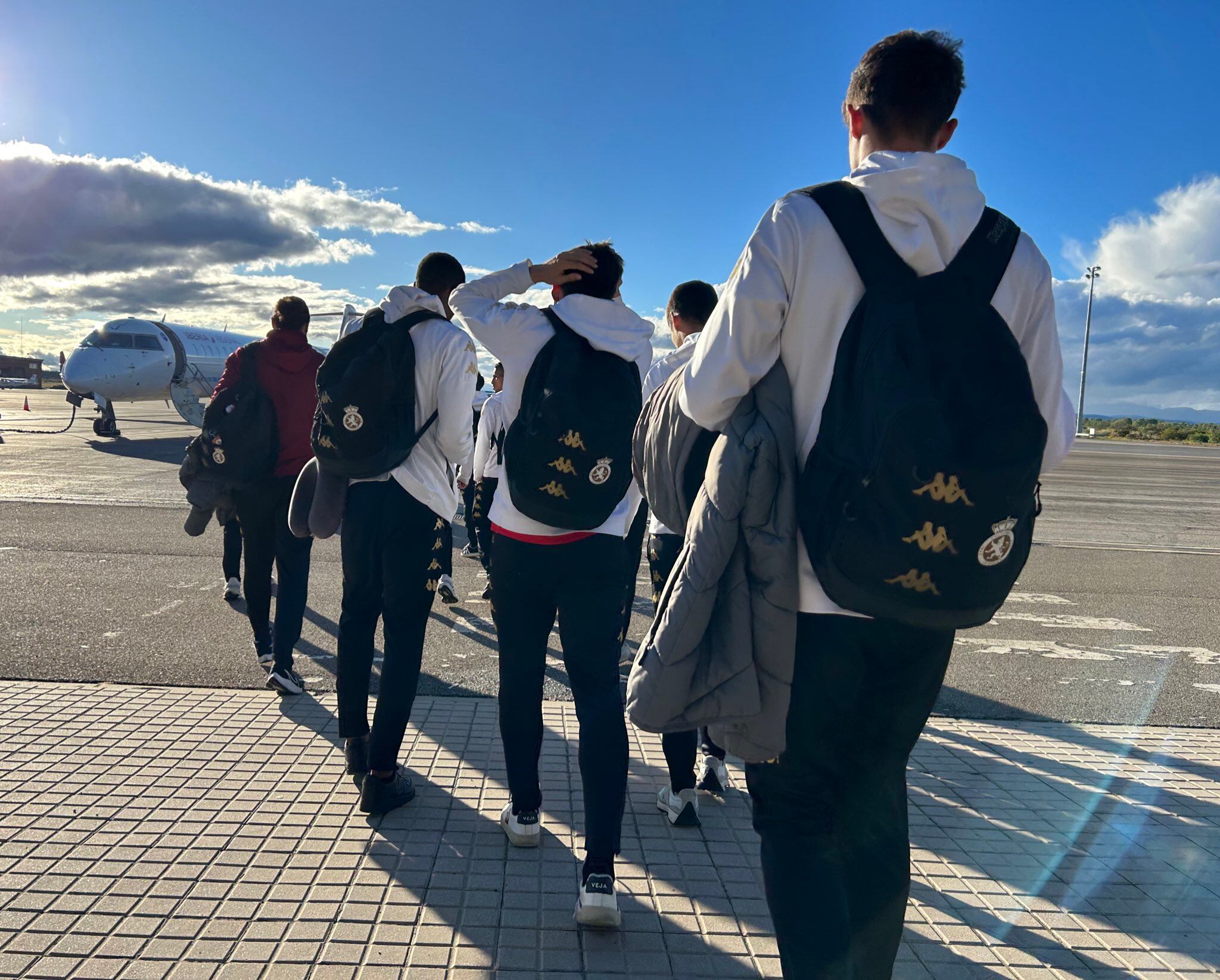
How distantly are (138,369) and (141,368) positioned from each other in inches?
4.0

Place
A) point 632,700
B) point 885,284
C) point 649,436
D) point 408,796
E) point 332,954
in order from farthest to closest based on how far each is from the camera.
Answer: point 408,796 → point 332,954 → point 649,436 → point 632,700 → point 885,284

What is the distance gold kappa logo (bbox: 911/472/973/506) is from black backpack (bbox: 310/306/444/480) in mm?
2188

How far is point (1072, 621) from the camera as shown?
729 centimetres

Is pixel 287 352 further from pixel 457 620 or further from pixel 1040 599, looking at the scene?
pixel 1040 599

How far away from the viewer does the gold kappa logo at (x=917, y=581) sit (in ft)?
5.06

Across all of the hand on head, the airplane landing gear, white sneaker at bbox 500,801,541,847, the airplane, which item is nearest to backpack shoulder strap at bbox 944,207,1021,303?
the hand on head

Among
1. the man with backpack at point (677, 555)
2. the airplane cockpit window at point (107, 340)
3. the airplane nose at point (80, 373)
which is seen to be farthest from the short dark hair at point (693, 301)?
the airplane cockpit window at point (107, 340)

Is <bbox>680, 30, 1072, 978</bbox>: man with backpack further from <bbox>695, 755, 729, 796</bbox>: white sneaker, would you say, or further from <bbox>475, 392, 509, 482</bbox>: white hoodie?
<bbox>475, 392, 509, 482</bbox>: white hoodie

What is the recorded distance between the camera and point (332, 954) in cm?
244

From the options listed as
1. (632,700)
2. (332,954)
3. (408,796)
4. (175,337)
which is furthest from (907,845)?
(175,337)

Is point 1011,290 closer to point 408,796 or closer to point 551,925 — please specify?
point 551,925

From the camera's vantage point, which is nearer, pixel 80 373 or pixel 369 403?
pixel 369 403

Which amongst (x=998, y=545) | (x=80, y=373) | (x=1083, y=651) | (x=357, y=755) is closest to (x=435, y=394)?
(x=357, y=755)

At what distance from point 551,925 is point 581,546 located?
1.15 m
